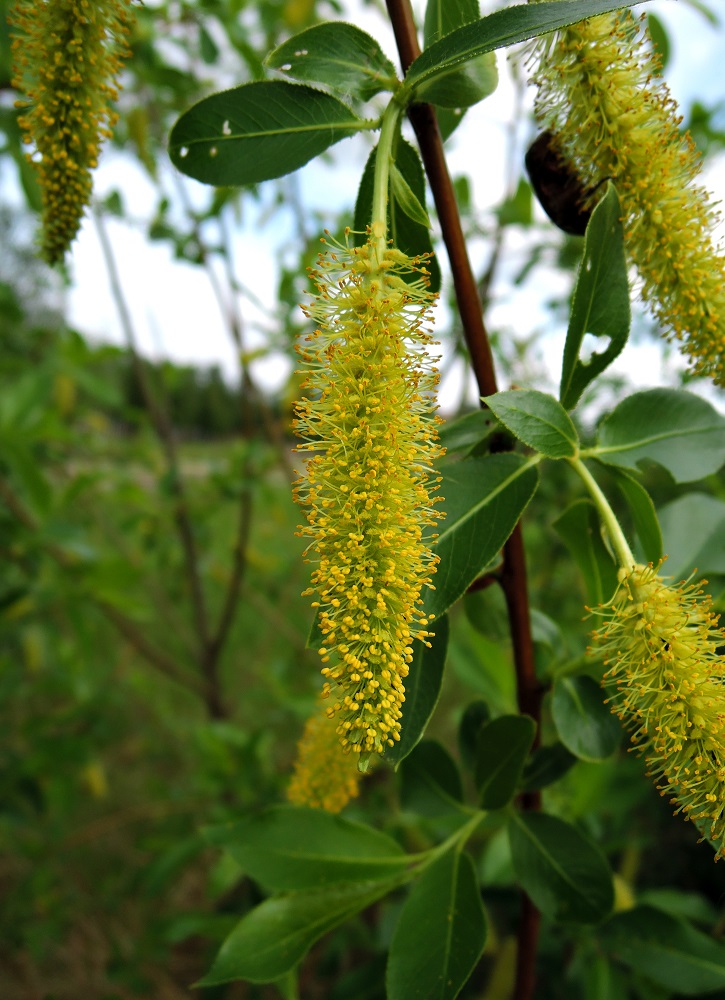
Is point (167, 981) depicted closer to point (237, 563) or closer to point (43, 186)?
point (237, 563)

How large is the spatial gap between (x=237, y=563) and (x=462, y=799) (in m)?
1.23

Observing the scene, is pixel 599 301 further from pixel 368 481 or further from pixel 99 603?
pixel 99 603

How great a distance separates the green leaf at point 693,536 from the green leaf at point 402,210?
0.46 metres

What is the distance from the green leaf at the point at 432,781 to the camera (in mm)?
871

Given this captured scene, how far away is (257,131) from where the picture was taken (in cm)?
62

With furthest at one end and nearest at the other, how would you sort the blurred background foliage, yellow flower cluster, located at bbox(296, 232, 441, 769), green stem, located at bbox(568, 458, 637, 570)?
the blurred background foliage, green stem, located at bbox(568, 458, 637, 570), yellow flower cluster, located at bbox(296, 232, 441, 769)

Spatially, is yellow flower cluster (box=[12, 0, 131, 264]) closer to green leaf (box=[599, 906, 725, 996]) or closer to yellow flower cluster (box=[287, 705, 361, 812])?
yellow flower cluster (box=[287, 705, 361, 812])

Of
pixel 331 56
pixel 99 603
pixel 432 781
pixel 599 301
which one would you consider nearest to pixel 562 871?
pixel 432 781

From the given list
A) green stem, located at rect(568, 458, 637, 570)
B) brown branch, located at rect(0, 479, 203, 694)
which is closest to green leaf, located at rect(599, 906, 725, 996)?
green stem, located at rect(568, 458, 637, 570)

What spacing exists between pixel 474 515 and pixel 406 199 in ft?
0.85

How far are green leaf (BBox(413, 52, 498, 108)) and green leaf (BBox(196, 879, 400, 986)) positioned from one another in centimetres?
74

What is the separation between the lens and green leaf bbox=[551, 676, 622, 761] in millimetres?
646

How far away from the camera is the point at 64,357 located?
2039mm

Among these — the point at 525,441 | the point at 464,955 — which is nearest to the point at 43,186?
the point at 525,441
